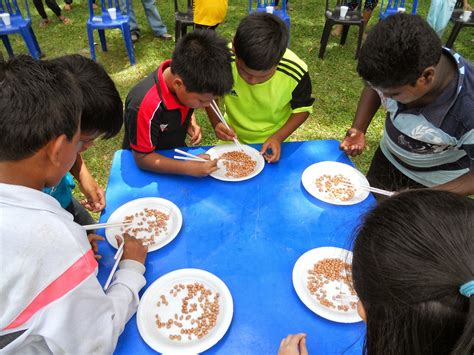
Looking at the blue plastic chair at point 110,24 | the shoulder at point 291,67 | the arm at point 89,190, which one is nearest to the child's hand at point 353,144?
the shoulder at point 291,67

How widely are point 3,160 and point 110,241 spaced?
2.08ft

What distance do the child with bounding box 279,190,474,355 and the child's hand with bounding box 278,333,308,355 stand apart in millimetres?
256

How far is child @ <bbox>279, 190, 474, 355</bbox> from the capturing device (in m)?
0.75

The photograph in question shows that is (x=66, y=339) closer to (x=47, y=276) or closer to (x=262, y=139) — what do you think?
(x=47, y=276)

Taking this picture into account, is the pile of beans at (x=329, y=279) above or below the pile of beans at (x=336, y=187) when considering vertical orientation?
below

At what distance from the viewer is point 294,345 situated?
1094 mm

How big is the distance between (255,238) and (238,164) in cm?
56

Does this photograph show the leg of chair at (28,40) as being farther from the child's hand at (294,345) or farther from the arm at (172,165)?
the child's hand at (294,345)

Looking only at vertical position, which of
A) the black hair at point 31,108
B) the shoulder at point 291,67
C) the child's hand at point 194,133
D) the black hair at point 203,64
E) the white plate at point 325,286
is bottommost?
the child's hand at point 194,133

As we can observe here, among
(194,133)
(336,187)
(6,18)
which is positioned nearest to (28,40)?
(6,18)

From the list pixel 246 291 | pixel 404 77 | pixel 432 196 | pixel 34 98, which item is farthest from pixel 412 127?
pixel 34 98

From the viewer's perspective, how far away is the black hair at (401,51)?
1.39 metres

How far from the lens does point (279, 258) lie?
4.72 ft

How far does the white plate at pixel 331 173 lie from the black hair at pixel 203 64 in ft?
2.23
